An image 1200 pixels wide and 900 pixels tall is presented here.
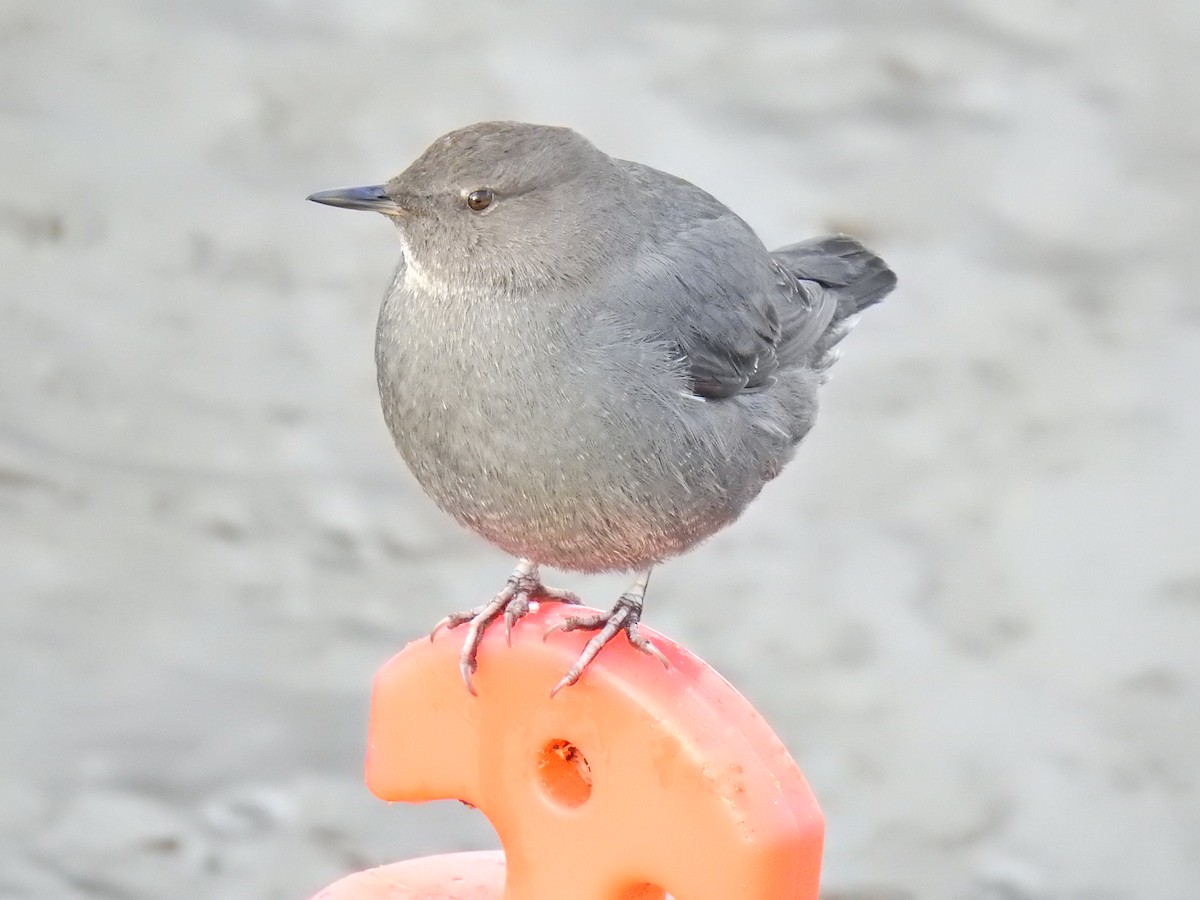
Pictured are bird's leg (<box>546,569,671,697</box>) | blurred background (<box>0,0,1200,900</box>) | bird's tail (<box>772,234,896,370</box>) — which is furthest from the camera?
blurred background (<box>0,0,1200,900</box>)

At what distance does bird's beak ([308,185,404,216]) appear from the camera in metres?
3.67

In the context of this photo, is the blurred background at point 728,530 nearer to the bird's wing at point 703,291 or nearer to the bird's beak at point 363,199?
the bird's wing at point 703,291

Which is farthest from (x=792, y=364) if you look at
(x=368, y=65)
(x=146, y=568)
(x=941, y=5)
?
(x=941, y=5)

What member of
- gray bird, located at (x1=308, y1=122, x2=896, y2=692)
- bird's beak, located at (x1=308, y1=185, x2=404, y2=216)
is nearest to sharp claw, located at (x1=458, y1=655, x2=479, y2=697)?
gray bird, located at (x1=308, y1=122, x2=896, y2=692)

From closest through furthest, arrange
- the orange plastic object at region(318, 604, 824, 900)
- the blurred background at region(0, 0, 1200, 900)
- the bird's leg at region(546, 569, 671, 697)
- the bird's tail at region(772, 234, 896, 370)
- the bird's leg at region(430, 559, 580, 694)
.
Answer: the orange plastic object at region(318, 604, 824, 900)
the bird's leg at region(546, 569, 671, 697)
the bird's leg at region(430, 559, 580, 694)
the bird's tail at region(772, 234, 896, 370)
the blurred background at region(0, 0, 1200, 900)

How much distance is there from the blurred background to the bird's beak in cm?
269

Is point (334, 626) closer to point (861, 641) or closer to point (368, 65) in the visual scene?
point (861, 641)

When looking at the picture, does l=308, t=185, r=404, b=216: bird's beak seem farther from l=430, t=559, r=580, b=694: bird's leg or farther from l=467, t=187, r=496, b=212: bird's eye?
l=430, t=559, r=580, b=694: bird's leg

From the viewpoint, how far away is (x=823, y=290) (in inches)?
200

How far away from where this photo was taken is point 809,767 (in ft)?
20.5

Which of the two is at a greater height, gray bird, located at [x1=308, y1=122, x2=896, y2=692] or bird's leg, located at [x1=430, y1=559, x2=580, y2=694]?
gray bird, located at [x1=308, y1=122, x2=896, y2=692]

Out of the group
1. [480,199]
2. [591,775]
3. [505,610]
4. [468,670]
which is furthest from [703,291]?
[591,775]

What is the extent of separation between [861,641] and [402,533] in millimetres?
1728

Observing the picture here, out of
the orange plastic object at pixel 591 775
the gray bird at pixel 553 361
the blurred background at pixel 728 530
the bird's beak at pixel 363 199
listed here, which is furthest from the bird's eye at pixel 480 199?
the blurred background at pixel 728 530
